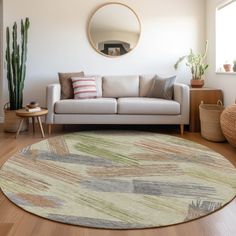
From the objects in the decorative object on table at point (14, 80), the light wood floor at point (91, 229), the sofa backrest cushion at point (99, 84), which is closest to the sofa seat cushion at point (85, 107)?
the sofa backrest cushion at point (99, 84)

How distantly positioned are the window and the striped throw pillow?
1952 mm

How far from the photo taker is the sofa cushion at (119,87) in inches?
162

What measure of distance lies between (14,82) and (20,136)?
0.79 m

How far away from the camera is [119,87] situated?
162 inches

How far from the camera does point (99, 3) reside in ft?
14.2

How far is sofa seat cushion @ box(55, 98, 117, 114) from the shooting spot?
3551 millimetres

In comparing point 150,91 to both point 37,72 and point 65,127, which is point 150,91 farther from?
point 37,72

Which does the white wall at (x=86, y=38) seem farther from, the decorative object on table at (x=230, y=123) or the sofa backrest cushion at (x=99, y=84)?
the decorative object on table at (x=230, y=123)

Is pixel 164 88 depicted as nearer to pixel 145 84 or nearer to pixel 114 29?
pixel 145 84

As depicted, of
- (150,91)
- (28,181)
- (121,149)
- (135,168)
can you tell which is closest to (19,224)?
(28,181)

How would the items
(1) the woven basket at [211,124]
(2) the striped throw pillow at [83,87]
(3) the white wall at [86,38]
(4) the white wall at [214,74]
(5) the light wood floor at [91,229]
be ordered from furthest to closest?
(3) the white wall at [86,38] → (2) the striped throw pillow at [83,87] → (4) the white wall at [214,74] → (1) the woven basket at [211,124] → (5) the light wood floor at [91,229]

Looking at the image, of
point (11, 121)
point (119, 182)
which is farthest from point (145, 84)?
point (119, 182)

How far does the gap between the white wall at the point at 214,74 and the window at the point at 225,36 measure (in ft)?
0.23

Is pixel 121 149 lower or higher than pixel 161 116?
lower
